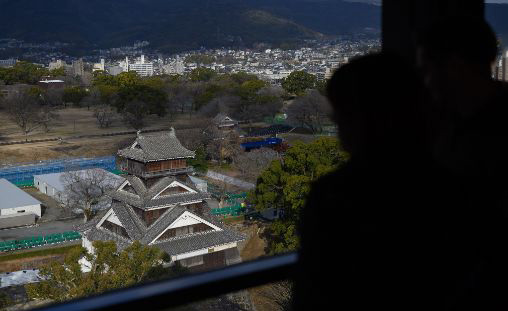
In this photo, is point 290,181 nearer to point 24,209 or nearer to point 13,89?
point 24,209

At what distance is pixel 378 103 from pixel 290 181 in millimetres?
6076

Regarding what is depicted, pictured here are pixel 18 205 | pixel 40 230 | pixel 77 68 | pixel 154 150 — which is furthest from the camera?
pixel 77 68

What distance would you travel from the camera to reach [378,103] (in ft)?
1.41

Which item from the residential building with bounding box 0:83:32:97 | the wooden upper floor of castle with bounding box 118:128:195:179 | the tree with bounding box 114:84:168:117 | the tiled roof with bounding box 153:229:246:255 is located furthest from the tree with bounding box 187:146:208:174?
the residential building with bounding box 0:83:32:97

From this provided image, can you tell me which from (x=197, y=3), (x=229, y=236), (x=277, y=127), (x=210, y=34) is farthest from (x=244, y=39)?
(x=229, y=236)

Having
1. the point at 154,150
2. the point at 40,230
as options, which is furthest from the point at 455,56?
the point at 40,230

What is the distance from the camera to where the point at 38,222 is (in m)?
8.64

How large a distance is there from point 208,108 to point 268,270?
45.8 feet

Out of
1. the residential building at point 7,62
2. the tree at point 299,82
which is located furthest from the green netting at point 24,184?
the residential building at point 7,62

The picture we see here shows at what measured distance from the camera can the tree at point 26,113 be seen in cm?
1437

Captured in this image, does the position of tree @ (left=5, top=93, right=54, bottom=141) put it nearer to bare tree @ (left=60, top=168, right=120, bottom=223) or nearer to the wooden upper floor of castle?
bare tree @ (left=60, top=168, right=120, bottom=223)

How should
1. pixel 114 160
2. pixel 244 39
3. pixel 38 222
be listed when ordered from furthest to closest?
pixel 244 39
pixel 114 160
pixel 38 222

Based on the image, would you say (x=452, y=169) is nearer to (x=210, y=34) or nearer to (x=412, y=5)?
(x=412, y=5)

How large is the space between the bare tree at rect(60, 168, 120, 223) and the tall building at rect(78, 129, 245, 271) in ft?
4.87
